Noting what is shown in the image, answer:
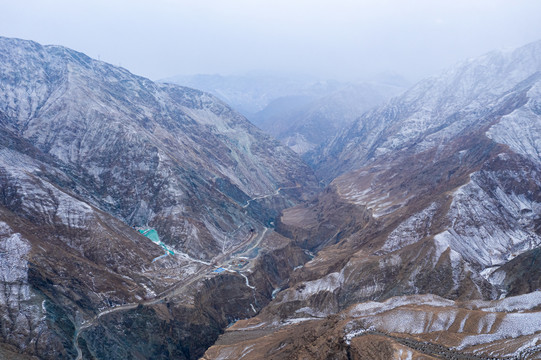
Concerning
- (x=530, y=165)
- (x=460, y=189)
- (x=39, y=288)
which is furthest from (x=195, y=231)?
(x=530, y=165)

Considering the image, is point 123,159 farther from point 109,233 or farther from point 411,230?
point 411,230

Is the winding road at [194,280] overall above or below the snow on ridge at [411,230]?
below

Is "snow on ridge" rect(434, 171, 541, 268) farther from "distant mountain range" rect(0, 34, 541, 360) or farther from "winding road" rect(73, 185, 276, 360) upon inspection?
"winding road" rect(73, 185, 276, 360)

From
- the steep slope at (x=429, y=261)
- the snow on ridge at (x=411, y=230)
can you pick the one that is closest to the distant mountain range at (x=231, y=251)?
the steep slope at (x=429, y=261)

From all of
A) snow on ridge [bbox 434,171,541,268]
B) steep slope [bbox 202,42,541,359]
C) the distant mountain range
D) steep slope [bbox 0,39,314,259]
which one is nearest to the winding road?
the distant mountain range

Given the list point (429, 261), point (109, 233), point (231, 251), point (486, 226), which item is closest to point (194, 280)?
point (109, 233)

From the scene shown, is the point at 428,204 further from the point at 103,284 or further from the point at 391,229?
the point at 103,284

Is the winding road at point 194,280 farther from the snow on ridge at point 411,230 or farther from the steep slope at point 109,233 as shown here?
the snow on ridge at point 411,230
